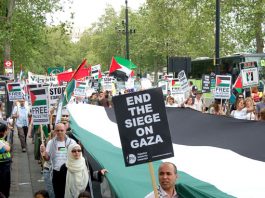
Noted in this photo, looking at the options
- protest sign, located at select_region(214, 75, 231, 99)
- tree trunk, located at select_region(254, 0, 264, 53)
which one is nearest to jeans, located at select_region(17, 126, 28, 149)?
protest sign, located at select_region(214, 75, 231, 99)

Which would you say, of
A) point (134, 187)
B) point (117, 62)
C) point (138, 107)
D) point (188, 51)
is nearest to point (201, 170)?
point (134, 187)

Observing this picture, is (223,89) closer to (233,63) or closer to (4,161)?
(4,161)

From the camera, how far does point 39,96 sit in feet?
35.8

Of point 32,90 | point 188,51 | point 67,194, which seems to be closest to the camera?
point 67,194

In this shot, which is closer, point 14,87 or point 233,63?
point 14,87

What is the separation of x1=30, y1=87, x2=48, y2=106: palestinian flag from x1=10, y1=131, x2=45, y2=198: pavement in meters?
1.80

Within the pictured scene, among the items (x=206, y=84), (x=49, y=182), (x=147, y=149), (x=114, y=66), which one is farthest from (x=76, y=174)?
(x=114, y=66)

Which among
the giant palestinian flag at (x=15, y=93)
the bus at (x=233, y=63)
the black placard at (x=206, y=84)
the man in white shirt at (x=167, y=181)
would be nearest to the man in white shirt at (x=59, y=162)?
the man in white shirt at (x=167, y=181)

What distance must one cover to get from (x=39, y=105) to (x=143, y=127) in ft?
20.4

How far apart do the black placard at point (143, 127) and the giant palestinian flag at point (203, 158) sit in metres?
0.38

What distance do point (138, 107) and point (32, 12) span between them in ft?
111

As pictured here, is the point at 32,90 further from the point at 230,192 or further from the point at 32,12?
the point at 32,12

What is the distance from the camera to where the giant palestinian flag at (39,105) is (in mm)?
10684

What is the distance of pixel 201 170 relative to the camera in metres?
5.85
